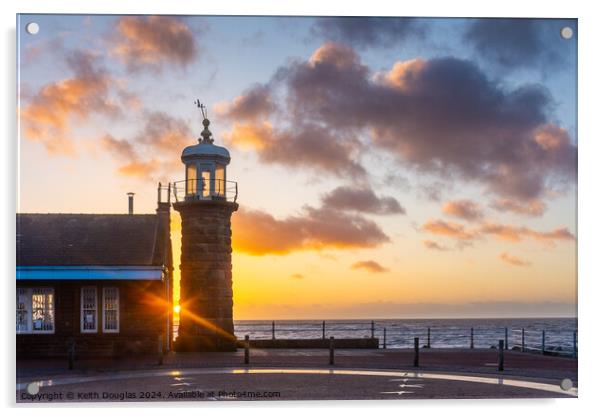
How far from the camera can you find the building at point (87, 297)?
27375 mm

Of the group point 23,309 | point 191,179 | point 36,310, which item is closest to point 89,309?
point 36,310

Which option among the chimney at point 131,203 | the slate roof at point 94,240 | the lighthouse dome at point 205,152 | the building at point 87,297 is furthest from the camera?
the chimney at point 131,203

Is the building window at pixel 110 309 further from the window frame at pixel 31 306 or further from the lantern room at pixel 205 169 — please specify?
the lantern room at pixel 205 169

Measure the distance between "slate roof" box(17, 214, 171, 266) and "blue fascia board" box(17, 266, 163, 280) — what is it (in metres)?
0.56

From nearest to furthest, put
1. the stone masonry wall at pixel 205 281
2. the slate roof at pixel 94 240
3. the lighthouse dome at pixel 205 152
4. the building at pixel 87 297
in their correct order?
the building at pixel 87 297, the slate roof at pixel 94 240, the lighthouse dome at pixel 205 152, the stone masonry wall at pixel 205 281

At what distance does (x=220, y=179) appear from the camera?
101 ft

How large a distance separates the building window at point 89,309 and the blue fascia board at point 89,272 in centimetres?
143

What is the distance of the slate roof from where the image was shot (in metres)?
28.0

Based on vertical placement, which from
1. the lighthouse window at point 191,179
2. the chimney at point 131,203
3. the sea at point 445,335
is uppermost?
the lighthouse window at point 191,179

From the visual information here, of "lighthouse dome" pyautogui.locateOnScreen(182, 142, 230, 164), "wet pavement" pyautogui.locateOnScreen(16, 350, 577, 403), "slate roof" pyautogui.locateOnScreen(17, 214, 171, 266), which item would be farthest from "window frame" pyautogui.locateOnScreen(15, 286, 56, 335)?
"lighthouse dome" pyautogui.locateOnScreen(182, 142, 230, 164)
